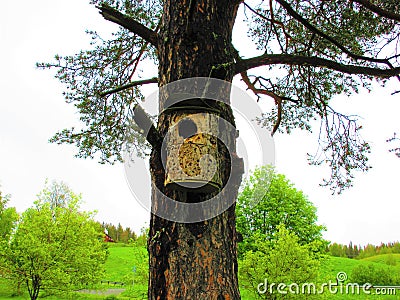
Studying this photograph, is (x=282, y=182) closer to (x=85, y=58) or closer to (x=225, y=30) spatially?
(x=85, y=58)

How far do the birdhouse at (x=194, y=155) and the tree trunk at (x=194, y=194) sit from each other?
0.40 ft

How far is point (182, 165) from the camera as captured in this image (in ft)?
7.52

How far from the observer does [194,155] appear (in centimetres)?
230

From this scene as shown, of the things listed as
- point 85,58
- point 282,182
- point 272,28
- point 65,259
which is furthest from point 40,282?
point 282,182

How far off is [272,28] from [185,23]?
3109 millimetres

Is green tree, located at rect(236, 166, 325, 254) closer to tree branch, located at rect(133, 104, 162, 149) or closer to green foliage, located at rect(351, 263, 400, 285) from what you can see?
green foliage, located at rect(351, 263, 400, 285)

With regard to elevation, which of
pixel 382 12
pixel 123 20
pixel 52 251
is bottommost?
pixel 52 251

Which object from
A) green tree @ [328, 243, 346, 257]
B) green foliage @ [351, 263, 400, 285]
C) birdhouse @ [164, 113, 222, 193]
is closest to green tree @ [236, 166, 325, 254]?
green foliage @ [351, 263, 400, 285]

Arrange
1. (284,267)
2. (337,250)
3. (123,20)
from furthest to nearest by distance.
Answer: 1. (337,250)
2. (284,267)
3. (123,20)

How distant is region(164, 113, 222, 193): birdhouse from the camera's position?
227 centimetres

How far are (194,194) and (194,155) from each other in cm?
31

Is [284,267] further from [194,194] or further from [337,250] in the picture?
[337,250]

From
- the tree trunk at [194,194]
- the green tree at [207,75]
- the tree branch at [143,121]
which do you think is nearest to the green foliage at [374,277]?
the green tree at [207,75]

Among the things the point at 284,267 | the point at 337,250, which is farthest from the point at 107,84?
the point at 337,250
